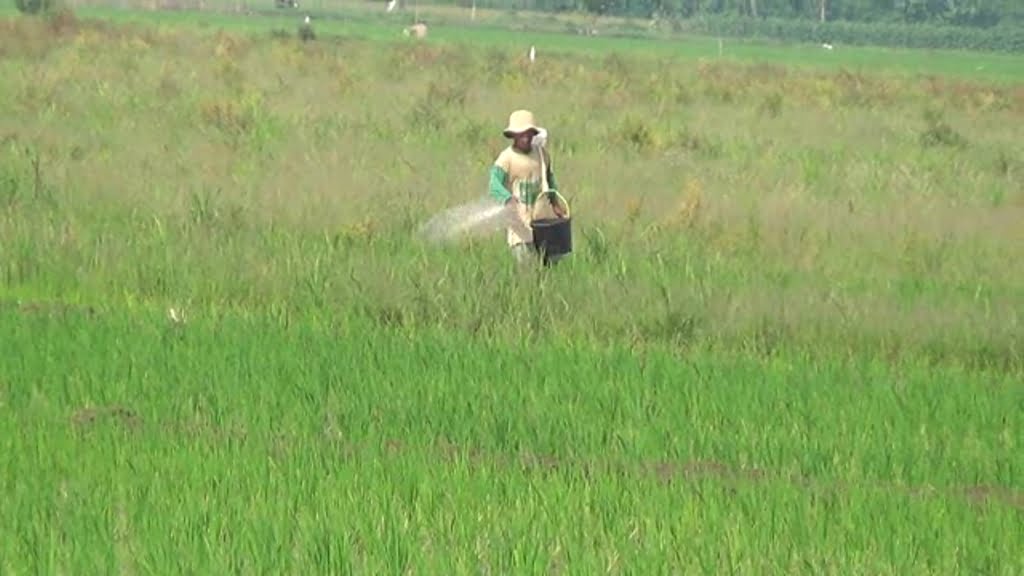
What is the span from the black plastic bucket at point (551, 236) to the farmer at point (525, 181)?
9 cm

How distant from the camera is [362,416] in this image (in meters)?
8.34

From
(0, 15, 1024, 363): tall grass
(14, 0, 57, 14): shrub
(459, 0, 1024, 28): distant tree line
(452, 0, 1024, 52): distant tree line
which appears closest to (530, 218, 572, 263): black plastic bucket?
(0, 15, 1024, 363): tall grass

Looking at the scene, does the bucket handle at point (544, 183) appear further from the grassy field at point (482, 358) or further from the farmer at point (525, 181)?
the grassy field at point (482, 358)

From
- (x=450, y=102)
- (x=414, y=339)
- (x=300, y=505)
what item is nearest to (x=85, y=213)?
(x=414, y=339)

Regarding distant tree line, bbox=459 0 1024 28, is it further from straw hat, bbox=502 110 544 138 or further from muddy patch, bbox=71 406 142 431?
muddy patch, bbox=71 406 142 431

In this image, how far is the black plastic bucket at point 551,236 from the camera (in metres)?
11.9

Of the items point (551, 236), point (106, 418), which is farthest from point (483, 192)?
point (106, 418)

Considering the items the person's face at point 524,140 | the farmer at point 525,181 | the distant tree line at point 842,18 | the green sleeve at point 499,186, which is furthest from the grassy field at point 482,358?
the distant tree line at point 842,18

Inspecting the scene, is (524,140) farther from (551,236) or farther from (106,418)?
(106,418)

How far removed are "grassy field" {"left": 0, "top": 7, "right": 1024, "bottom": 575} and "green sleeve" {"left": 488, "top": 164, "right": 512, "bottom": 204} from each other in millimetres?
531

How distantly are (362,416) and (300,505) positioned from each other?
5.88ft

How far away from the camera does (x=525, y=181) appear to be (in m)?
12.2

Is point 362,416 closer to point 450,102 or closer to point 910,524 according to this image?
point 910,524

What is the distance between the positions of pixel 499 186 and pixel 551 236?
0.47 meters
